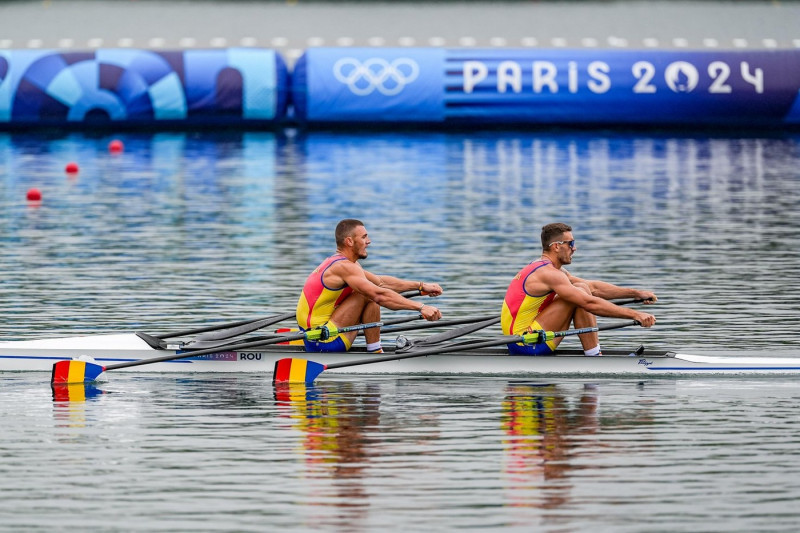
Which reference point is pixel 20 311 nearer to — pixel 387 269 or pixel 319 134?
pixel 387 269

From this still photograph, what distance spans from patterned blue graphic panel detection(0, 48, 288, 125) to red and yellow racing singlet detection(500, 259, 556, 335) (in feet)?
85.6

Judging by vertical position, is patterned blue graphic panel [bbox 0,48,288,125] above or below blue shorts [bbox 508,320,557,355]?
above

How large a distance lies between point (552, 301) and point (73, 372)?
14.6ft

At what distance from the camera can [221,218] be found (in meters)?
26.8

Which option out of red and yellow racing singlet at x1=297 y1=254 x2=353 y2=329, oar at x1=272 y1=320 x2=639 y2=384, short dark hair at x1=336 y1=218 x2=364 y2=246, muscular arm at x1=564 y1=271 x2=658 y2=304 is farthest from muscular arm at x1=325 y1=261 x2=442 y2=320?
muscular arm at x1=564 y1=271 x2=658 y2=304

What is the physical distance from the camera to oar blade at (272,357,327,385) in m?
14.3

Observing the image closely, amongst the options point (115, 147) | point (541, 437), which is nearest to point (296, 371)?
point (541, 437)

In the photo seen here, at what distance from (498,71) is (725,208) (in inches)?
517

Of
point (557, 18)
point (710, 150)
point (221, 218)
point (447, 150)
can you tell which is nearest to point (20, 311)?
point (221, 218)

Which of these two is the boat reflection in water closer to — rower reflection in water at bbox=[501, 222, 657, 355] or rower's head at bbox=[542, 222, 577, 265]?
rower reflection in water at bbox=[501, 222, 657, 355]

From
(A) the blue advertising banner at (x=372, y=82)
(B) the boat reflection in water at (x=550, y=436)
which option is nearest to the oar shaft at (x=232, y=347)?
(B) the boat reflection in water at (x=550, y=436)

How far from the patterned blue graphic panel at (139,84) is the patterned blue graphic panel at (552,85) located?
112 cm

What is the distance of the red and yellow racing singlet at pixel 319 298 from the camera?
14.6 meters

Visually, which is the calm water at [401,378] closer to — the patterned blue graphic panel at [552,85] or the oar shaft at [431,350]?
the oar shaft at [431,350]
